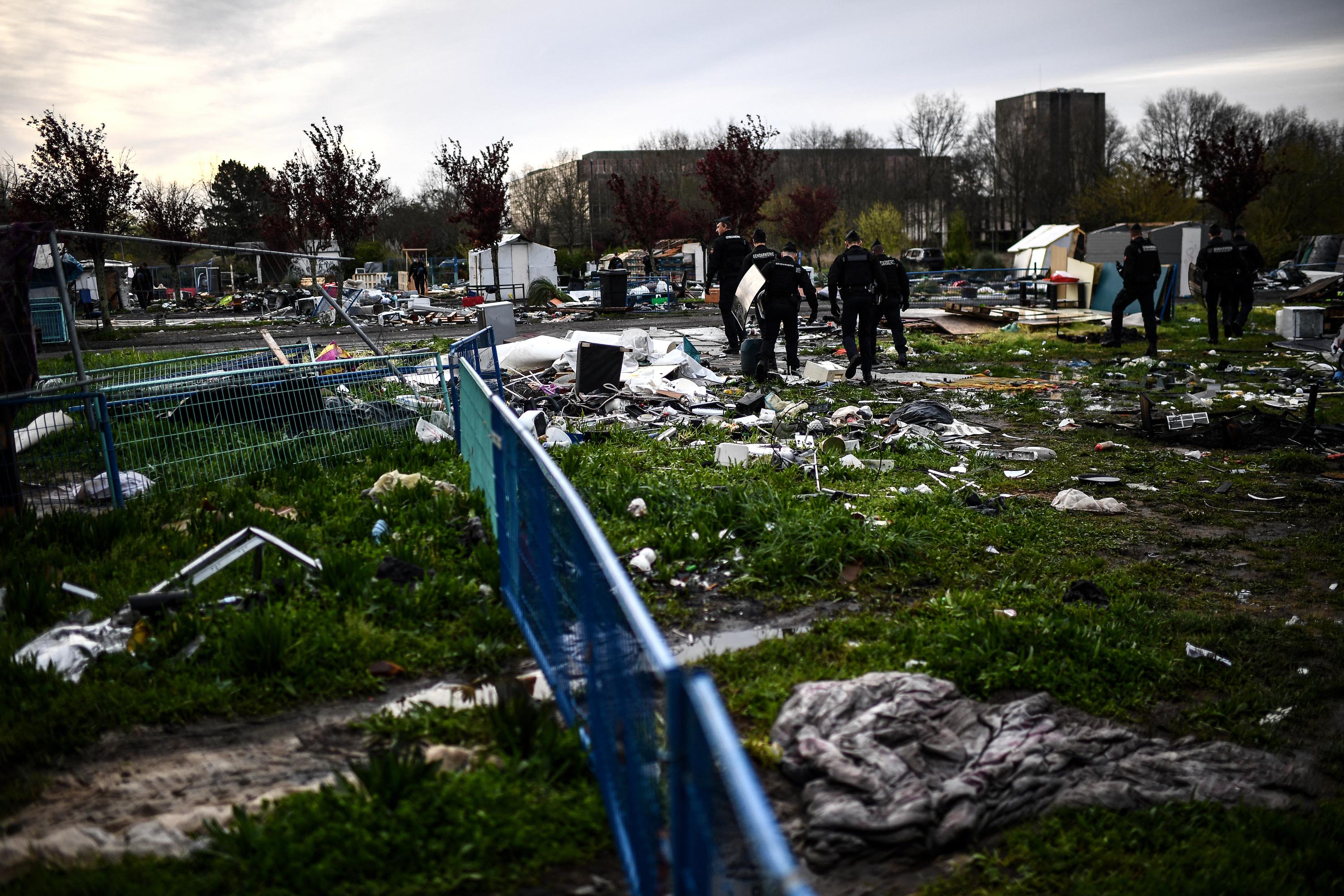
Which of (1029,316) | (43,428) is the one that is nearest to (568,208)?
(1029,316)

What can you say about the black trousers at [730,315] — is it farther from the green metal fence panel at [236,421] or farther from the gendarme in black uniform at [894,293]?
the green metal fence panel at [236,421]

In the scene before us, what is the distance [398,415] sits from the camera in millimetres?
8188

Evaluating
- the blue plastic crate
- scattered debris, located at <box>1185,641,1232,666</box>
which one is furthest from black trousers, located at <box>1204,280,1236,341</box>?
the blue plastic crate

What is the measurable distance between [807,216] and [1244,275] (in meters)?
34.1

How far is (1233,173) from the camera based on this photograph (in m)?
29.9

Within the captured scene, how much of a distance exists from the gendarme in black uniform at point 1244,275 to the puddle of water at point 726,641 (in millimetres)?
16716

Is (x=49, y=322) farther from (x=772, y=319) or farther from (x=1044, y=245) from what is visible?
(x=1044, y=245)

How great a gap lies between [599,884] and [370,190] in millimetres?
33996

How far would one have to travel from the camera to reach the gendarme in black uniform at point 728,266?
52.0 ft

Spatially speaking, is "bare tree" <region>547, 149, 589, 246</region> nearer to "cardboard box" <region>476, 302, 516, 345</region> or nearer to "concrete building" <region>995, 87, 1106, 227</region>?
"concrete building" <region>995, 87, 1106, 227</region>

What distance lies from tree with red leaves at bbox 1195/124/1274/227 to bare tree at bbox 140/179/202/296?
37.1 m

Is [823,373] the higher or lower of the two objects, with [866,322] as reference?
lower

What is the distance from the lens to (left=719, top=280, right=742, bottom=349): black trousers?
54.0 feet

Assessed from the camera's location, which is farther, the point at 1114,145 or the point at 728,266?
the point at 1114,145
